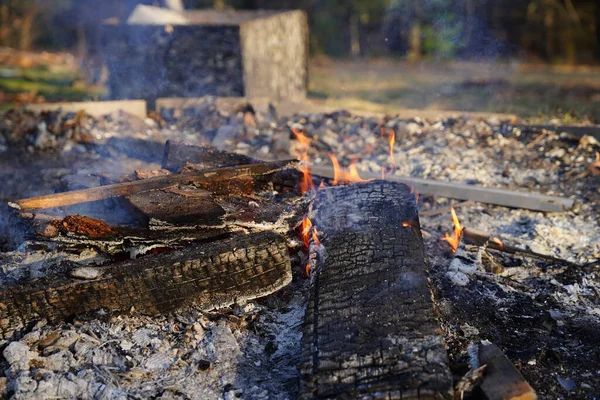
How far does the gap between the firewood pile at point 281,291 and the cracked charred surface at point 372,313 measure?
0.01m

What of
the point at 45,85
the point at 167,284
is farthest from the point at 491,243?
the point at 45,85

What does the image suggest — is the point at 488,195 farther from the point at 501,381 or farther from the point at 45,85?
the point at 45,85

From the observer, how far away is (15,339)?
3.50 metres

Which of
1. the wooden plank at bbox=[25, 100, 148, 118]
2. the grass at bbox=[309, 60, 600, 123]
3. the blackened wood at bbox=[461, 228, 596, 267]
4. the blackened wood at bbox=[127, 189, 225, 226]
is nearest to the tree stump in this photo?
the wooden plank at bbox=[25, 100, 148, 118]

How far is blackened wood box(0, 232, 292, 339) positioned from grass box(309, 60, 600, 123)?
608cm

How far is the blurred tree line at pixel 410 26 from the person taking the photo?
1459 cm

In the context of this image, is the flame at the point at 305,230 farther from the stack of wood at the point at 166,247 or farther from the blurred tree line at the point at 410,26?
the blurred tree line at the point at 410,26

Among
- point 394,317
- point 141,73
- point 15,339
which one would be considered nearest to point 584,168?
point 394,317

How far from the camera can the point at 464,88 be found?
12445 millimetres

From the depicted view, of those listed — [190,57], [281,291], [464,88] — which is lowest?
[281,291]

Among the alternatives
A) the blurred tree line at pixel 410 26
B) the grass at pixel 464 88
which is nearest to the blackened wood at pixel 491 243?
the grass at pixel 464 88

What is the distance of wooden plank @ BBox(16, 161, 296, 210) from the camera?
441 cm

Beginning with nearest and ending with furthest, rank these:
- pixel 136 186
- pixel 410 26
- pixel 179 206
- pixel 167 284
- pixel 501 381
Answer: pixel 501 381 → pixel 167 284 → pixel 179 206 → pixel 136 186 → pixel 410 26

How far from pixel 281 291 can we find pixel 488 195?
9.39 feet
